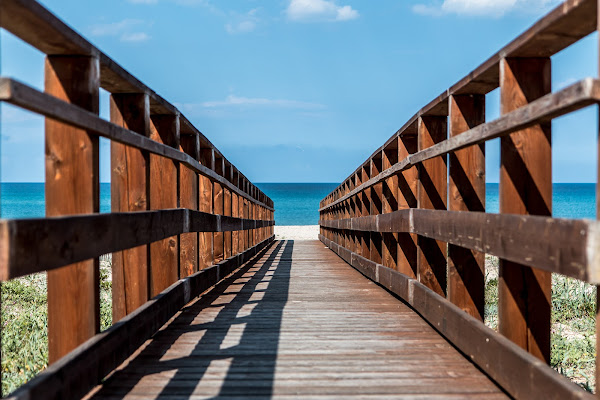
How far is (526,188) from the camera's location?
2273 millimetres

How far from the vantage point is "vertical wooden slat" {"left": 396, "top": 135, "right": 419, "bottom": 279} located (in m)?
4.48

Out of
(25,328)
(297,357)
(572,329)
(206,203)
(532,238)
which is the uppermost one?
(206,203)

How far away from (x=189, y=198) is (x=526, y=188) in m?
3.01

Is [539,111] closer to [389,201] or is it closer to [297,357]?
[297,357]

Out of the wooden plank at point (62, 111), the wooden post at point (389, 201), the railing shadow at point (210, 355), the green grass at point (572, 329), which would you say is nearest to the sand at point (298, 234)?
the green grass at point (572, 329)

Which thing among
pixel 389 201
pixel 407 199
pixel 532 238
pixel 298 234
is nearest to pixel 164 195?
pixel 407 199

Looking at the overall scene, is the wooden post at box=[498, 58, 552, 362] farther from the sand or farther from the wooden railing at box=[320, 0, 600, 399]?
the sand

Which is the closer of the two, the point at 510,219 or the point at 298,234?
the point at 510,219

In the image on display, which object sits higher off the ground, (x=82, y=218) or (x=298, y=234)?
(x=82, y=218)

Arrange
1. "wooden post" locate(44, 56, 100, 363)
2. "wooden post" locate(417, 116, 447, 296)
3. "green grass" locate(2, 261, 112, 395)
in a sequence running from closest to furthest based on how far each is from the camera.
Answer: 1. "wooden post" locate(44, 56, 100, 363)
2. "green grass" locate(2, 261, 112, 395)
3. "wooden post" locate(417, 116, 447, 296)

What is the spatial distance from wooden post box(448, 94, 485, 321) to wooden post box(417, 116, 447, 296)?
1.83ft

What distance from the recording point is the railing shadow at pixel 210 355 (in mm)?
2252

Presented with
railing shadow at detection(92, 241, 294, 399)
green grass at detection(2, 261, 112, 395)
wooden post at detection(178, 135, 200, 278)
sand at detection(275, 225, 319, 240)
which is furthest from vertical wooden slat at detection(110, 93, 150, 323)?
sand at detection(275, 225, 319, 240)

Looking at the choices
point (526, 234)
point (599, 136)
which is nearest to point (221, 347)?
point (526, 234)
